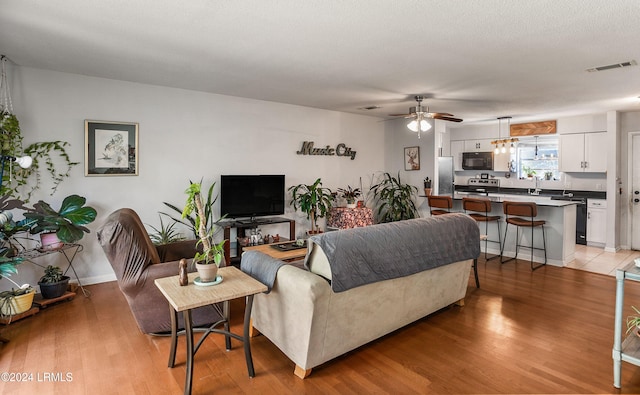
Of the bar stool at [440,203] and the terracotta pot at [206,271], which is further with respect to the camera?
the bar stool at [440,203]

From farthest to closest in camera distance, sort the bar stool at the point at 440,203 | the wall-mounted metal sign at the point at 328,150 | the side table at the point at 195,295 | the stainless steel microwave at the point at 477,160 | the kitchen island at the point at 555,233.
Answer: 1. the stainless steel microwave at the point at 477,160
2. the wall-mounted metal sign at the point at 328,150
3. the bar stool at the point at 440,203
4. the kitchen island at the point at 555,233
5. the side table at the point at 195,295

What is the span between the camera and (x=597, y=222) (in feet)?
20.8

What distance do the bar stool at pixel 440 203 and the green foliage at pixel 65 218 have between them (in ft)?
16.1

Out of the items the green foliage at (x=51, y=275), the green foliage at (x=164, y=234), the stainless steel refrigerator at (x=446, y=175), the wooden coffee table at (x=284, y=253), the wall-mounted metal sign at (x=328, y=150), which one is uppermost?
the wall-mounted metal sign at (x=328, y=150)

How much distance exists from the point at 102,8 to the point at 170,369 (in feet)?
8.14

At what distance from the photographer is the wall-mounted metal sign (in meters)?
6.00

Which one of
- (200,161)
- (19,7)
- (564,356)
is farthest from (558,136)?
(19,7)

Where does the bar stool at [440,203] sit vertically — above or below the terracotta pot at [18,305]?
above

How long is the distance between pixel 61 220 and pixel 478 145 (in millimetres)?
7820

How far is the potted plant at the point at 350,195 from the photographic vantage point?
21.1ft

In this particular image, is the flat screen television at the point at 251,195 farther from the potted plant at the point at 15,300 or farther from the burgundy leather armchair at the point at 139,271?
the potted plant at the point at 15,300

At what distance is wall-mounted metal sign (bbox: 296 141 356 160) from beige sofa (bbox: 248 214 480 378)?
3.29 meters

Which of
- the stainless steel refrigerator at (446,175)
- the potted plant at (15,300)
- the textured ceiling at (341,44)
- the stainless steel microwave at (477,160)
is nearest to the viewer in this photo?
the textured ceiling at (341,44)

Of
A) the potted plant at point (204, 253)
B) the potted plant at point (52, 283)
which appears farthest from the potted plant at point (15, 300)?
the potted plant at point (204, 253)
